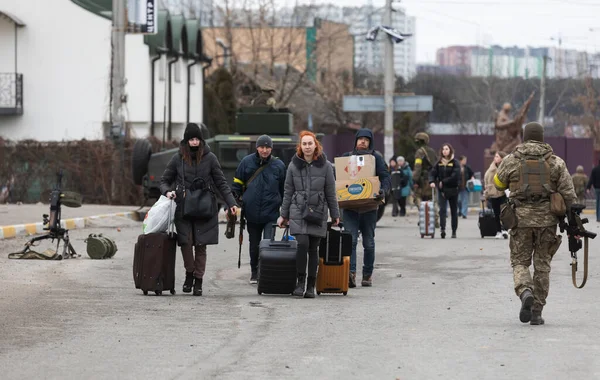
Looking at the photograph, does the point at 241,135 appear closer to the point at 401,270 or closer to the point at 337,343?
the point at 401,270

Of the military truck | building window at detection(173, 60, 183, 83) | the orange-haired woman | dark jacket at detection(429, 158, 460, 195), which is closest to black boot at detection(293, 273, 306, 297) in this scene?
the orange-haired woman

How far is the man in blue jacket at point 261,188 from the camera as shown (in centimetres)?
1456

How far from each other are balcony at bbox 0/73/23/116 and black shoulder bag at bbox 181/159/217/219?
111 ft

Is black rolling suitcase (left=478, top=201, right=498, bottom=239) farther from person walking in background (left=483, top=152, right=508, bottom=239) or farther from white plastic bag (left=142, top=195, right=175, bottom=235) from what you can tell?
white plastic bag (left=142, top=195, right=175, bottom=235)

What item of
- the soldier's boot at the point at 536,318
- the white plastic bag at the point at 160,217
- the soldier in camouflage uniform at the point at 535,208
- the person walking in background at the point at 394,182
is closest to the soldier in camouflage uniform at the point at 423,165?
the person walking in background at the point at 394,182

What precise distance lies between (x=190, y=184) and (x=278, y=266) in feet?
4.05

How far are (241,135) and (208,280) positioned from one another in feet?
49.2

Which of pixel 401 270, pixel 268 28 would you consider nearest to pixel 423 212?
pixel 401 270

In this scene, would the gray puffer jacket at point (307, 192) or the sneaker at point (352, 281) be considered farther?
the sneaker at point (352, 281)

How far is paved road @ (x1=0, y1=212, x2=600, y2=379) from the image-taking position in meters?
8.71

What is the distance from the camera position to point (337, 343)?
32.6 feet

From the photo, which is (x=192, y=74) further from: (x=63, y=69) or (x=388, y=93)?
(x=388, y=93)

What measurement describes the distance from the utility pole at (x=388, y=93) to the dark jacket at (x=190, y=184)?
81.2ft

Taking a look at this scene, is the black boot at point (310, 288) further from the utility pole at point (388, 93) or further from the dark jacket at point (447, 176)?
the utility pole at point (388, 93)
